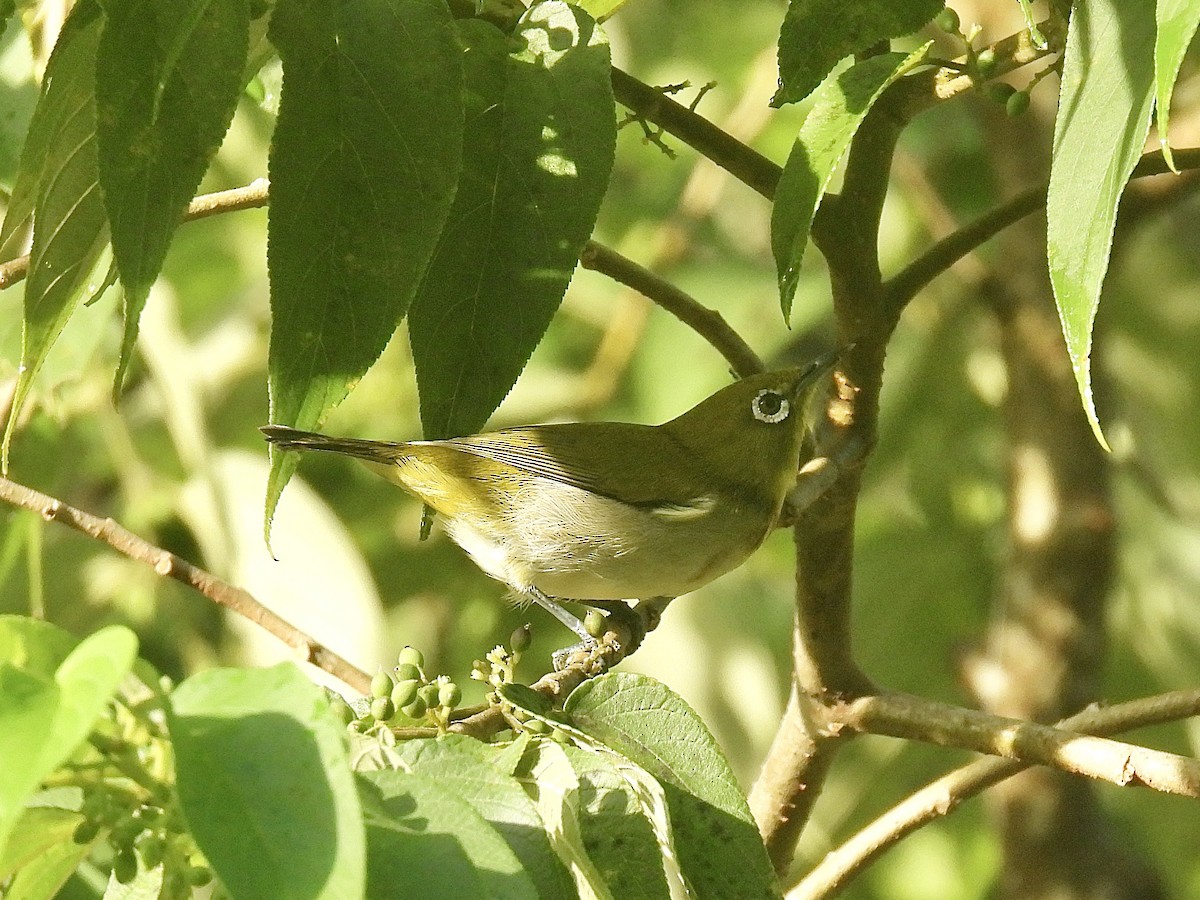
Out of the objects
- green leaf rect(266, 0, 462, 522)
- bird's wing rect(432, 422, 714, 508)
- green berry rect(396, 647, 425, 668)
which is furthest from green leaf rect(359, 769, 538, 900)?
bird's wing rect(432, 422, 714, 508)

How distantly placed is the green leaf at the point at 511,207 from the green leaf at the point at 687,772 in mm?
374

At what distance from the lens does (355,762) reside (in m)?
1.29

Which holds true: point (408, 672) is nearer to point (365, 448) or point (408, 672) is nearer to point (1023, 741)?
point (1023, 741)

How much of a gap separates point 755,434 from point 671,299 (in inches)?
41.3

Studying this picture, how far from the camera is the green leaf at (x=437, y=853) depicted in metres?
1.14

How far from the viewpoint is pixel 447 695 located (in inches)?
59.5

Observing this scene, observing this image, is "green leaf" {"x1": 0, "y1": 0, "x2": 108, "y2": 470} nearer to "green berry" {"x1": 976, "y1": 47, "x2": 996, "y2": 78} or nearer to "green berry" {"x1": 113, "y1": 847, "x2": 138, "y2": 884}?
"green berry" {"x1": 113, "y1": 847, "x2": 138, "y2": 884}

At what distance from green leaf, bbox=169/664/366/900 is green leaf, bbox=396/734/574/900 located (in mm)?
225

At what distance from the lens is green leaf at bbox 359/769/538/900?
3.74ft

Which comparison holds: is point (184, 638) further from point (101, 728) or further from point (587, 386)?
point (101, 728)

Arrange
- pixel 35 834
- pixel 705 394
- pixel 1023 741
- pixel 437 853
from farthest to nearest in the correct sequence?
pixel 705 394, pixel 1023 741, pixel 35 834, pixel 437 853

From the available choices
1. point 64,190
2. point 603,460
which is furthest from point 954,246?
point 603,460

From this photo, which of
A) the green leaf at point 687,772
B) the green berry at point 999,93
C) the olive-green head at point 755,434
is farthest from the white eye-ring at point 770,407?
the green leaf at point 687,772

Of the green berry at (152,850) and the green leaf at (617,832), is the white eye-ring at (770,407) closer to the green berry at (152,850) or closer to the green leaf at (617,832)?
the green leaf at (617,832)
